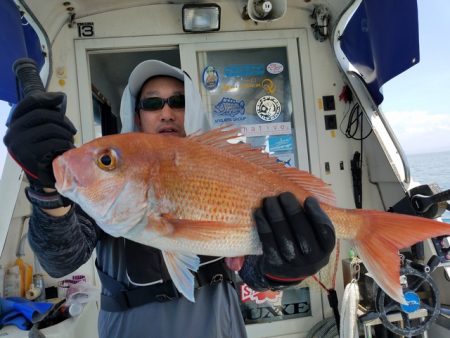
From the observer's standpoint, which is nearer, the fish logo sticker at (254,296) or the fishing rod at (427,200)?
the fishing rod at (427,200)

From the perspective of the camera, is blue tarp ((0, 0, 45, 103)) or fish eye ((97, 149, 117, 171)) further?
blue tarp ((0, 0, 45, 103))

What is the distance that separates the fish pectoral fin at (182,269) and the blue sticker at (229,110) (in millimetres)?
2719

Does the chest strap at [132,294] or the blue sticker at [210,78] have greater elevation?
the blue sticker at [210,78]

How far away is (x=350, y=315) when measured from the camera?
8.63 feet

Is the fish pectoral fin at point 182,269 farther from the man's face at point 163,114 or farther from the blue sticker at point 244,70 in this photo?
the blue sticker at point 244,70

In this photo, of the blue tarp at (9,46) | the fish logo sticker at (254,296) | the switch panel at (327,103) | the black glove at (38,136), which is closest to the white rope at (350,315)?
the fish logo sticker at (254,296)

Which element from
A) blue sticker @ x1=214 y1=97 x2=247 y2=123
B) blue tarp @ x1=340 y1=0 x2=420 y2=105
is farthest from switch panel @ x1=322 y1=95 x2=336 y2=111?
blue sticker @ x1=214 y1=97 x2=247 y2=123

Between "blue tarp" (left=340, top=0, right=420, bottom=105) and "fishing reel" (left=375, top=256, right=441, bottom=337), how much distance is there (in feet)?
5.17

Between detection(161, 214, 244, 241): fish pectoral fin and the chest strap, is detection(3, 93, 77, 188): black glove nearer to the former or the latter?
detection(161, 214, 244, 241): fish pectoral fin

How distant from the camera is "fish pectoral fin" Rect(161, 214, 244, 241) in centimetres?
111

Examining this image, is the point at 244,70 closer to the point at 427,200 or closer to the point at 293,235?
the point at 427,200

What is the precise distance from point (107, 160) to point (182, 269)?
17.2 inches

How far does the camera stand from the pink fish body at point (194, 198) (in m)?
1.09

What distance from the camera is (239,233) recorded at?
1227mm
